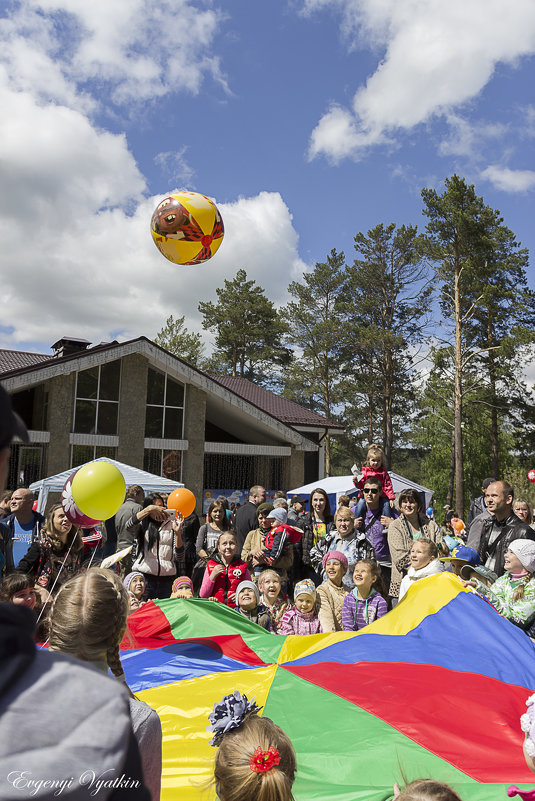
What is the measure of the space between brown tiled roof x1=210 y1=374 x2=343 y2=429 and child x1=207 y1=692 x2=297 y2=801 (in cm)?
2233

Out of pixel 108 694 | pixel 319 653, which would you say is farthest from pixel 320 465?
pixel 108 694

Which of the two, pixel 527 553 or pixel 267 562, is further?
pixel 267 562

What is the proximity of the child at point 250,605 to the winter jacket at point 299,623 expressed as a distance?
214mm

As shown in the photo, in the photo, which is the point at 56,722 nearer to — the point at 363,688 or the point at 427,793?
the point at 427,793

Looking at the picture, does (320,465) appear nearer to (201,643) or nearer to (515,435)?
(515,435)

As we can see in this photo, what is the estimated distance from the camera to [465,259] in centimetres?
2581

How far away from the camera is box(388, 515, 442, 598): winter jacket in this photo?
5.93 meters

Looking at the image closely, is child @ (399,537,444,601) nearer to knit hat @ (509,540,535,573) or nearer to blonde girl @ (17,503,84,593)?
knit hat @ (509,540,535,573)

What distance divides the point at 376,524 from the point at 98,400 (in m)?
15.3

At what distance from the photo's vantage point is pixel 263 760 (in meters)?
1.91

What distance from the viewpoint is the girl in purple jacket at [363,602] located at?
525cm

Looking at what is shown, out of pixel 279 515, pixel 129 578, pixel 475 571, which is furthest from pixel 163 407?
pixel 475 571

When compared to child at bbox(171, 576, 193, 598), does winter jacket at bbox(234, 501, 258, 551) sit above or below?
above

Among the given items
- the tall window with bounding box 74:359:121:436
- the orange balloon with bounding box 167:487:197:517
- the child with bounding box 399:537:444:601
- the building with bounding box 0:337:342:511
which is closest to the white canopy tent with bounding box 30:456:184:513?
the orange balloon with bounding box 167:487:197:517
